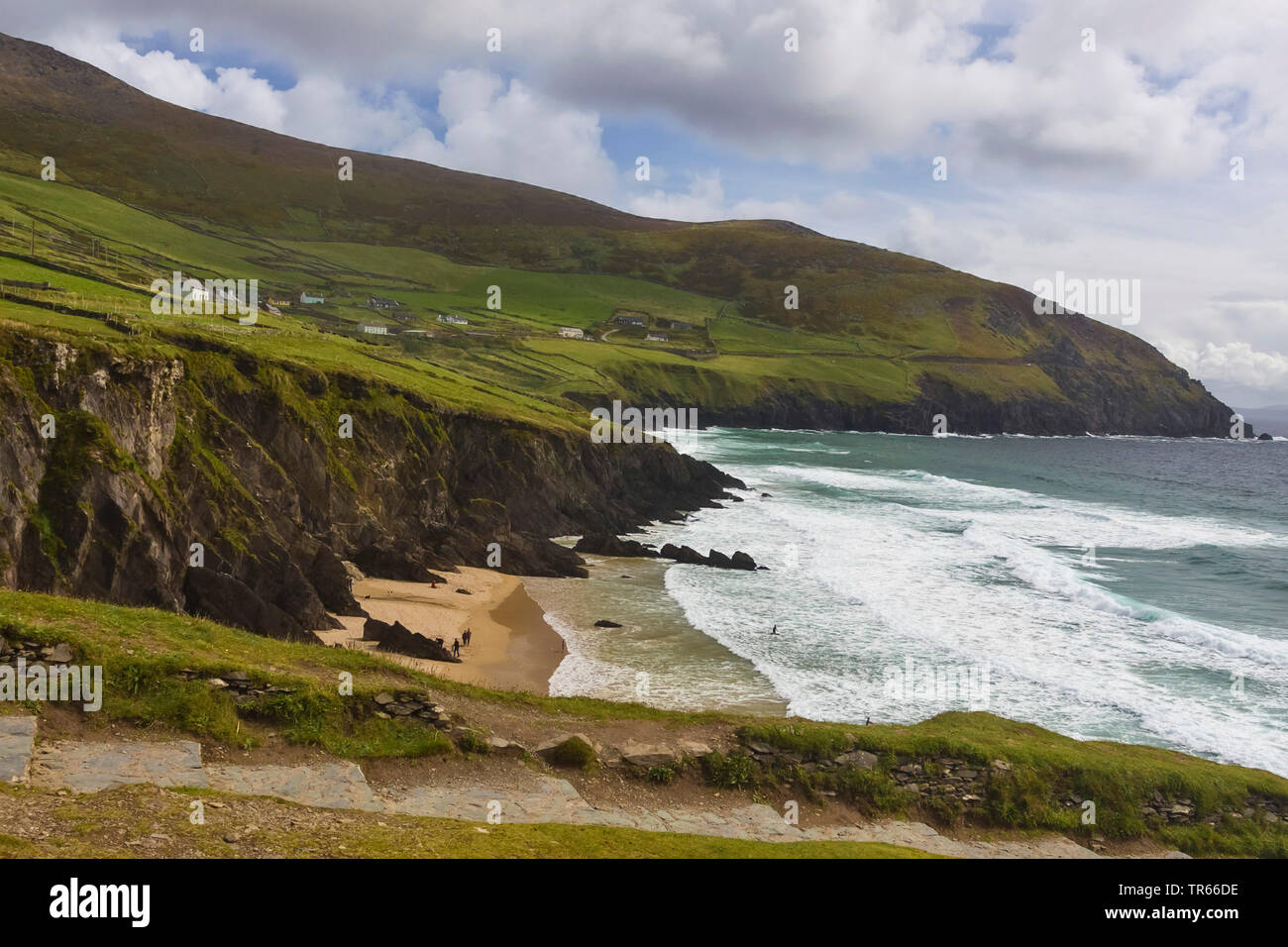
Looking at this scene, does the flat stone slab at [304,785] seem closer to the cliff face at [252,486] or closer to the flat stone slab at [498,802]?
the flat stone slab at [498,802]

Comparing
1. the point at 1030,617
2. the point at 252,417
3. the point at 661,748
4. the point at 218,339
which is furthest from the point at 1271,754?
the point at 218,339

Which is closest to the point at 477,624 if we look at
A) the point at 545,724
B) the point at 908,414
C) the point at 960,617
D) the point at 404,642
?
the point at 404,642

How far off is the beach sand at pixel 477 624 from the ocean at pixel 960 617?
134 centimetres

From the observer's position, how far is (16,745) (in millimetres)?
15273

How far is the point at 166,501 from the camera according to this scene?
34.8 metres

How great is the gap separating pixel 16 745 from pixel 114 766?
1608mm

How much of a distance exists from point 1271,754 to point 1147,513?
66.5 m

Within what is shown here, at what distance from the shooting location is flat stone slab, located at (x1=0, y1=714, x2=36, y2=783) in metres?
14.4

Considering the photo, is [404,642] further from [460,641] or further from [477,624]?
[477,624]

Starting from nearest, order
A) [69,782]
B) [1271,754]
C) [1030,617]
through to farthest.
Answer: [69,782] → [1271,754] → [1030,617]

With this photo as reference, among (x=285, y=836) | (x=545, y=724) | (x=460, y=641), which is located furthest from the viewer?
(x=460, y=641)

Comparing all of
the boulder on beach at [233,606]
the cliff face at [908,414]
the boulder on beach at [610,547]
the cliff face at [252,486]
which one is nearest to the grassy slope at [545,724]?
the cliff face at [252,486]

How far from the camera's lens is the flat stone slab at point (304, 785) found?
1584 centimetres
